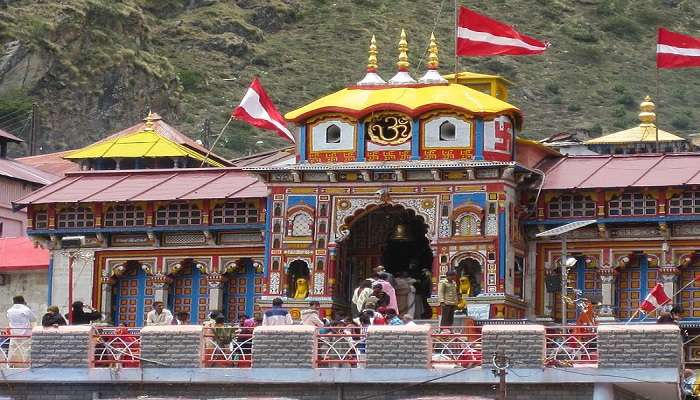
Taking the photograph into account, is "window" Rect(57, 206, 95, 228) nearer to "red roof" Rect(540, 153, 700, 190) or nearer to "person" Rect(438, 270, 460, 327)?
"person" Rect(438, 270, 460, 327)

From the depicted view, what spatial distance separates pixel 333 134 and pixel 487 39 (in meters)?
5.44

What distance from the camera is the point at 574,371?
43.9 metres

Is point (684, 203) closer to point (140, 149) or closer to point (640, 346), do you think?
point (640, 346)

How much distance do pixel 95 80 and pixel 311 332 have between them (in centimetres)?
7948

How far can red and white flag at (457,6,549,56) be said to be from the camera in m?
58.3

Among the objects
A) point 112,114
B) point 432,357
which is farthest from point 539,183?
point 112,114

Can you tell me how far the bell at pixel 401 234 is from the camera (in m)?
56.4

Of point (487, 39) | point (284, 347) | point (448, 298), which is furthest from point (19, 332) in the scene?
point (487, 39)

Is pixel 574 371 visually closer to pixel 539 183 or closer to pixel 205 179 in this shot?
pixel 539 183

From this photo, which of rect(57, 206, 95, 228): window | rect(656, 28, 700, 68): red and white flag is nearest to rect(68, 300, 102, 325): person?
rect(57, 206, 95, 228): window

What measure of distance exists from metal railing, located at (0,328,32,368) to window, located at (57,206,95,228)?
1082 centimetres

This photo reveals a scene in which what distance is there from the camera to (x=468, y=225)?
5434cm

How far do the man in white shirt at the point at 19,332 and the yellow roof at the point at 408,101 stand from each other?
856 cm

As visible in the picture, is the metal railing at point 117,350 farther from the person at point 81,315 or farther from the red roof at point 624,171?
the red roof at point 624,171
